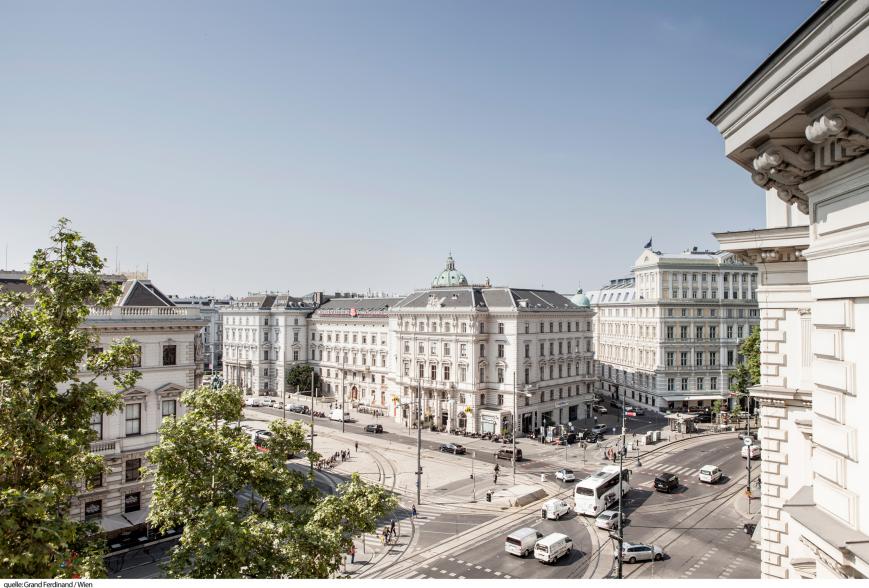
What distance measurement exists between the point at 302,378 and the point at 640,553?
7659 cm

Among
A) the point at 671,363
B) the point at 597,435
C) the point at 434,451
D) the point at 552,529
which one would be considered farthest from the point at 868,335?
the point at 671,363

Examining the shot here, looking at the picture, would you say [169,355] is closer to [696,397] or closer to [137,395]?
[137,395]

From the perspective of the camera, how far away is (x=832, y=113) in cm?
493

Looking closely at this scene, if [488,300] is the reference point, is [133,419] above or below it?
below

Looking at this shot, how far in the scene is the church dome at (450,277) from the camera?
10681cm

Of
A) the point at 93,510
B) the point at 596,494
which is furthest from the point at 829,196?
the point at 93,510

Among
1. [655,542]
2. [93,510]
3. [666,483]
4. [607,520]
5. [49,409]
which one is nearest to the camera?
[49,409]

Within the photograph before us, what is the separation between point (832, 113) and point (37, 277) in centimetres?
1510

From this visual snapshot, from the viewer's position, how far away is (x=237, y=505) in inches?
672

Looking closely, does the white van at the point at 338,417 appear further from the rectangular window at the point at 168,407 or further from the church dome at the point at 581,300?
the rectangular window at the point at 168,407

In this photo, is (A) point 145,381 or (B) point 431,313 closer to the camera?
(A) point 145,381

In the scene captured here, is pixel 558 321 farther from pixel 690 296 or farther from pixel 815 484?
pixel 815 484

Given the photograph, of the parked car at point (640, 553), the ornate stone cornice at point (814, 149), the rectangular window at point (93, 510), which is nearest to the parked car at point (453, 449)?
the parked car at point (640, 553)

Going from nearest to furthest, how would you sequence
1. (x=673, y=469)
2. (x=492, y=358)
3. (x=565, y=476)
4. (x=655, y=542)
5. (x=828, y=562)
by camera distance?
(x=828, y=562), (x=655, y=542), (x=565, y=476), (x=673, y=469), (x=492, y=358)
